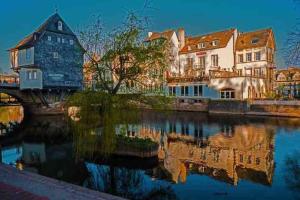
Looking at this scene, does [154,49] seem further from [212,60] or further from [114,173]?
[212,60]

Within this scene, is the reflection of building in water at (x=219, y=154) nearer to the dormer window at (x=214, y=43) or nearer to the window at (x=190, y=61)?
the dormer window at (x=214, y=43)

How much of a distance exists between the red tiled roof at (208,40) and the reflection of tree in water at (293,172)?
4037 cm

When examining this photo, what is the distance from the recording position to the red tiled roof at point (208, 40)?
5581 centimetres

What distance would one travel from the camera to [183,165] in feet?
51.6

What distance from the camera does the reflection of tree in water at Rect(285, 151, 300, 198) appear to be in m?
11.9

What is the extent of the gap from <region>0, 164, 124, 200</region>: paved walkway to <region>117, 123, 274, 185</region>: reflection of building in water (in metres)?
6.20

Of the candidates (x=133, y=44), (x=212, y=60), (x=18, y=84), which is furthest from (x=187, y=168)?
(x=212, y=60)

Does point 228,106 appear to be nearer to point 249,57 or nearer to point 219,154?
point 249,57

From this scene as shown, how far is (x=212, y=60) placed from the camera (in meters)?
56.9

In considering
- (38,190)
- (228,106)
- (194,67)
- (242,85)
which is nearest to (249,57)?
(194,67)

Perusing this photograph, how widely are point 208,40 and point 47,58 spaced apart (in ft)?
96.2

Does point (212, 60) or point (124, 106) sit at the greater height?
point (212, 60)

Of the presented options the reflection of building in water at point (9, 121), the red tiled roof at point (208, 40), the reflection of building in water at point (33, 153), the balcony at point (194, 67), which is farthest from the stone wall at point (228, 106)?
the reflection of building in water at point (33, 153)

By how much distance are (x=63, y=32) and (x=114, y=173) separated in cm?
3464
